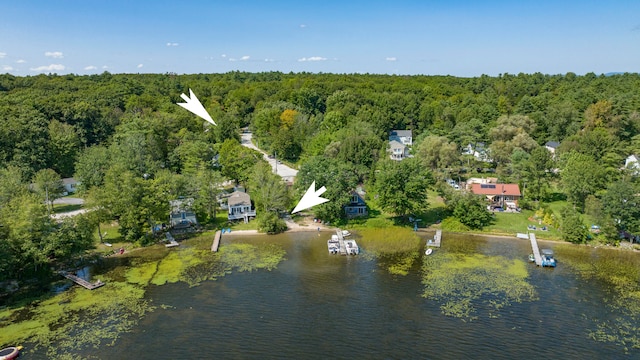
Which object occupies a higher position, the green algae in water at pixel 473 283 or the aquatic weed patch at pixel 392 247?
the aquatic weed patch at pixel 392 247

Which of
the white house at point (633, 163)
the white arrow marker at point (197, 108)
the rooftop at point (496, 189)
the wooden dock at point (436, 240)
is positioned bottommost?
the wooden dock at point (436, 240)

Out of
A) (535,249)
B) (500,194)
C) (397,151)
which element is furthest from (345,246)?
(397,151)

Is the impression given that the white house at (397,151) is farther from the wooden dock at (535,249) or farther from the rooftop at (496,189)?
the wooden dock at (535,249)

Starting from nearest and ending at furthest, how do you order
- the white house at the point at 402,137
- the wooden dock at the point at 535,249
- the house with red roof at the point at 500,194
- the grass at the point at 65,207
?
1. the wooden dock at the point at 535,249
2. the grass at the point at 65,207
3. the house with red roof at the point at 500,194
4. the white house at the point at 402,137

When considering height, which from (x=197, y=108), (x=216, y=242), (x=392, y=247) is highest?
(x=197, y=108)

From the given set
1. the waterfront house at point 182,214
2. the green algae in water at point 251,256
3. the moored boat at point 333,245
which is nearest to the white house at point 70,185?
the waterfront house at point 182,214

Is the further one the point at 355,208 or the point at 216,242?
the point at 355,208

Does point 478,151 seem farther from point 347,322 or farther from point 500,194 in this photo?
point 347,322
